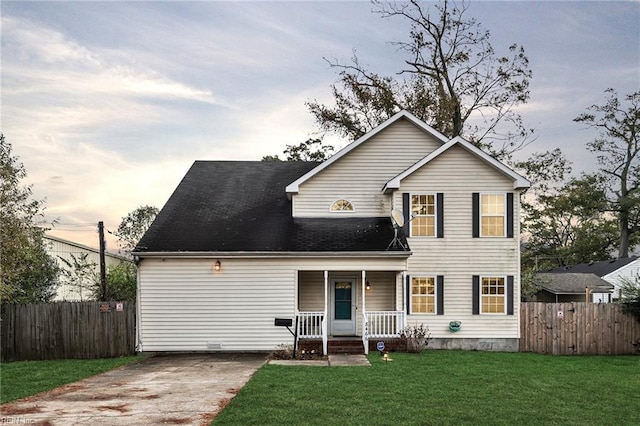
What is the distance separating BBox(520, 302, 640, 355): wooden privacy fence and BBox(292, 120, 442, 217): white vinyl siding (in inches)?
233

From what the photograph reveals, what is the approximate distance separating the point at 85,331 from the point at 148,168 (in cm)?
965

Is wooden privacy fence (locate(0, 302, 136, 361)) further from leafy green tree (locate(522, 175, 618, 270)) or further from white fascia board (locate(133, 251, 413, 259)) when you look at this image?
leafy green tree (locate(522, 175, 618, 270))

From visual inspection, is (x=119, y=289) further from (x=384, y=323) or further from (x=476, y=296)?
(x=476, y=296)

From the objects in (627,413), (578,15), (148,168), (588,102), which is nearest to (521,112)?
(578,15)

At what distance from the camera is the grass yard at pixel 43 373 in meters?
10.9

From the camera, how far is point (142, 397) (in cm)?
984

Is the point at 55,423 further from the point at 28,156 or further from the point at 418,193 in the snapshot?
the point at 418,193

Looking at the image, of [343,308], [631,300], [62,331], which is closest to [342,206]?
[343,308]

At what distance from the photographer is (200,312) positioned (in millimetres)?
16391

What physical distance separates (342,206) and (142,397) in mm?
10046

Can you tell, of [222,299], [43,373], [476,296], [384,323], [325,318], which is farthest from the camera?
[476,296]

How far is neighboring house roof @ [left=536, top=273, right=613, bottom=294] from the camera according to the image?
35.8 metres

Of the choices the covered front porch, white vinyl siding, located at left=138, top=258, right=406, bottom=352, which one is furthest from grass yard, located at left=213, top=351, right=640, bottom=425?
white vinyl siding, located at left=138, top=258, right=406, bottom=352

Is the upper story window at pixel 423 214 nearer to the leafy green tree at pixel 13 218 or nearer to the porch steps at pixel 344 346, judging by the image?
the porch steps at pixel 344 346
